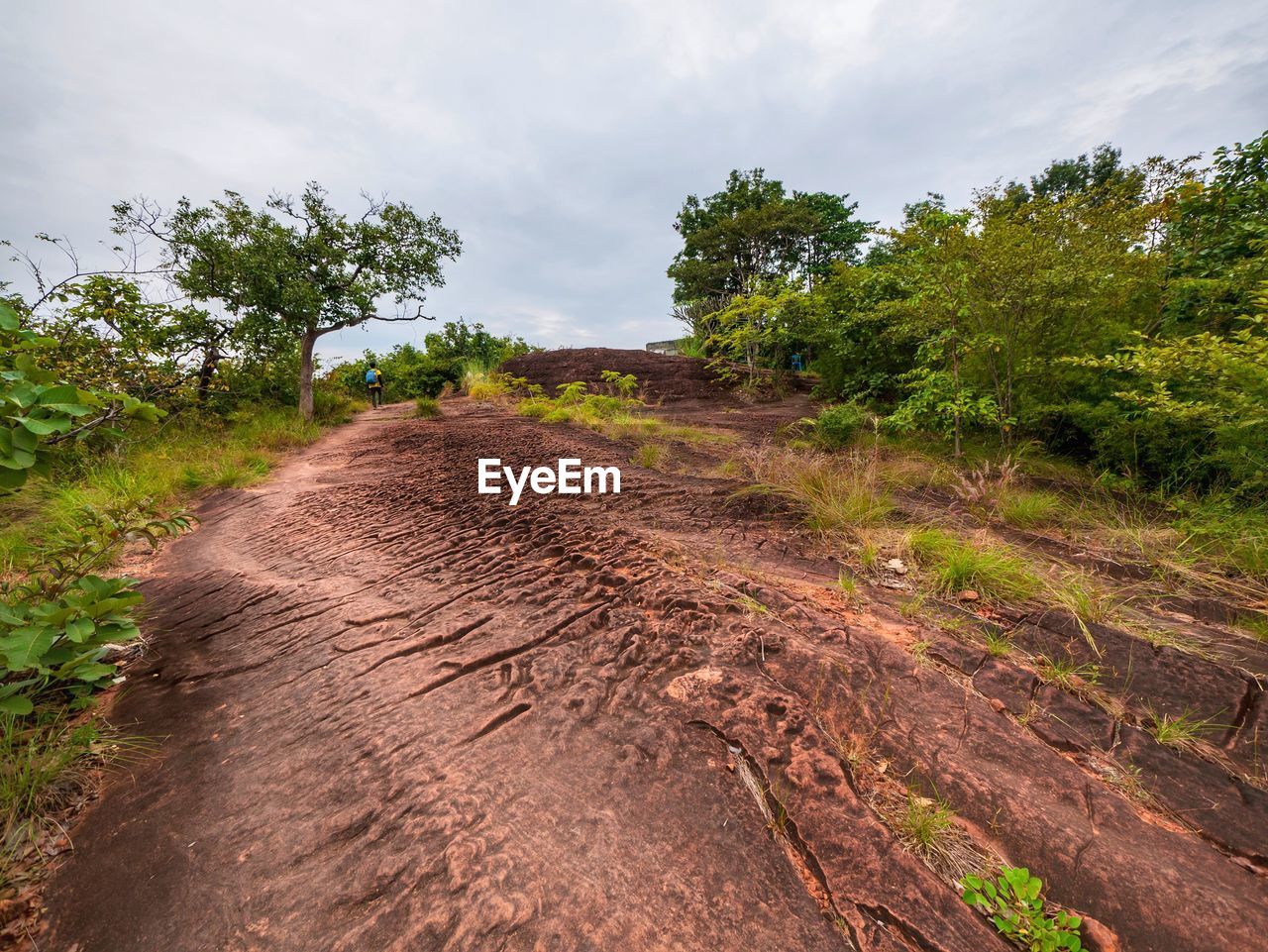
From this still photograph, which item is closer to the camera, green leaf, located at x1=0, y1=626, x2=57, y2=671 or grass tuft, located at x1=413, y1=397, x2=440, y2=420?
green leaf, located at x1=0, y1=626, x2=57, y2=671

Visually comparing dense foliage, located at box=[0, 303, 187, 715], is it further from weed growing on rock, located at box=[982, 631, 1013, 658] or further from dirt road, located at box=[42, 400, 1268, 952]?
weed growing on rock, located at box=[982, 631, 1013, 658]

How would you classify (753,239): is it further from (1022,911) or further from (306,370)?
(1022,911)

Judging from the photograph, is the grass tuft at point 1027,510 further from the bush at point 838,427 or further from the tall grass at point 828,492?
the bush at point 838,427

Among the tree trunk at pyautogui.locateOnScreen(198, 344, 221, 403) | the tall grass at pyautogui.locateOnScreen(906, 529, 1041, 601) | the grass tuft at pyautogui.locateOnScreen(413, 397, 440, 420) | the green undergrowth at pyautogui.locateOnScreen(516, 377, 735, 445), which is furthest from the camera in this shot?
the grass tuft at pyautogui.locateOnScreen(413, 397, 440, 420)

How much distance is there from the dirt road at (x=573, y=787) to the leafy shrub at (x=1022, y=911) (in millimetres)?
60

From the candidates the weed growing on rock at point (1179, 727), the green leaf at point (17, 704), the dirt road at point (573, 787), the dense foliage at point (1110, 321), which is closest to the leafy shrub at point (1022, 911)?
the dirt road at point (573, 787)

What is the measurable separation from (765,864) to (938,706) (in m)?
1.08

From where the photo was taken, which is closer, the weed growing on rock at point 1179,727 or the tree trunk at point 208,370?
the weed growing on rock at point 1179,727

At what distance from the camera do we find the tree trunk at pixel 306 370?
1092cm

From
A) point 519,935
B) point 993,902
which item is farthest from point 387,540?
point 993,902

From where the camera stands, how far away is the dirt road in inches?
46.4

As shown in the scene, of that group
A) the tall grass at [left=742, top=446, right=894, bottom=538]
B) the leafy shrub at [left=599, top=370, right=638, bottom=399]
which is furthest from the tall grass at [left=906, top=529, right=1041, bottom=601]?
the leafy shrub at [left=599, top=370, right=638, bottom=399]

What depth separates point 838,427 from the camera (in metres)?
6.90

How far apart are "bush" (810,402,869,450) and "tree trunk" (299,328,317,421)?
11.8 meters
